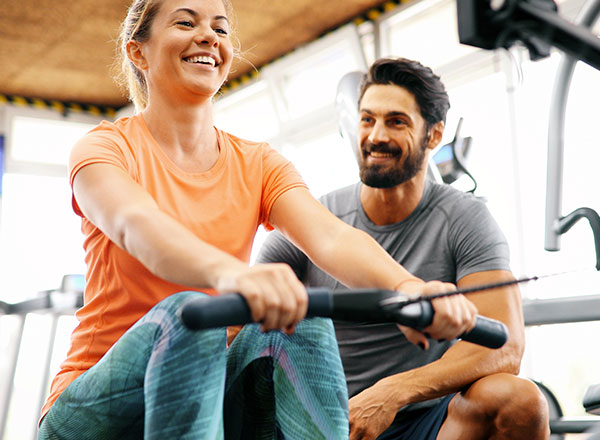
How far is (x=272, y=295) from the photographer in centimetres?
73

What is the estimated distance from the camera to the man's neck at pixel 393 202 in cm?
183

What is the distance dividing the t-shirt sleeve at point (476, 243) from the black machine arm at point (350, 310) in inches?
30.0

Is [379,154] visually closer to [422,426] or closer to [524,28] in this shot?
[422,426]

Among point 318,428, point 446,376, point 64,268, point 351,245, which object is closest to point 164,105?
point 351,245

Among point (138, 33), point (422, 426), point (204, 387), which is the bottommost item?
point (422, 426)

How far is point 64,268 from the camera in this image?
6.39 metres

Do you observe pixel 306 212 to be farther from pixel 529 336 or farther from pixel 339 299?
pixel 529 336

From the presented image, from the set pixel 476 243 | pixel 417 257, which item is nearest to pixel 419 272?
pixel 417 257

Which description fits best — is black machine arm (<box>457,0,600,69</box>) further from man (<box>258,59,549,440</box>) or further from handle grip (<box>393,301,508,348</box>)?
man (<box>258,59,549,440</box>)

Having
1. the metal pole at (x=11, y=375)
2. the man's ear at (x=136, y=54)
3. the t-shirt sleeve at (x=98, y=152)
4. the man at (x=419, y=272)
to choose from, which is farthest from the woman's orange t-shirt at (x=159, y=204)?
the metal pole at (x=11, y=375)

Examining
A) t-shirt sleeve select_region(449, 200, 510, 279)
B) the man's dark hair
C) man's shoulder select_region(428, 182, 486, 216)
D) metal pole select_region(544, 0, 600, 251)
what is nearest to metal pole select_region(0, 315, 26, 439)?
the man's dark hair

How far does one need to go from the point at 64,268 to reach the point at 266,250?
4.98 meters

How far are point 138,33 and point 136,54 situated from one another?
0.13 feet

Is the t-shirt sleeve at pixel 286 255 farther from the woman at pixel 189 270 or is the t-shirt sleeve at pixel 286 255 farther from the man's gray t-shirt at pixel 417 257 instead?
the woman at pixel 189 270
